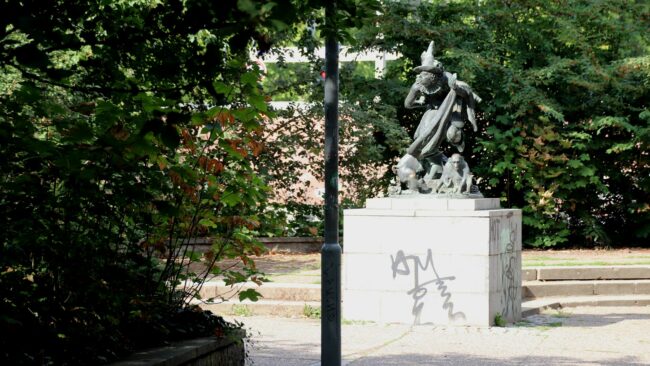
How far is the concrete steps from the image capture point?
14.1 metres

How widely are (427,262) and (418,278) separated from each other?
0.69 ft

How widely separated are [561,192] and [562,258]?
2.70m

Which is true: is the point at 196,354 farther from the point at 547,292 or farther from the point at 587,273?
the point at 587,273

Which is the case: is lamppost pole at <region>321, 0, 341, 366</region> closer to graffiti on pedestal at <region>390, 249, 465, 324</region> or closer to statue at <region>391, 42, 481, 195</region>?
graffiti on pedestal at <region>390, 249, 465, 324</region>

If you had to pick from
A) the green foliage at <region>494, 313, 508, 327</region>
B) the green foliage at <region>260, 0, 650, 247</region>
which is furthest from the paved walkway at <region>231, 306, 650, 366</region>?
the green foliage at <region>260, 0, 650, 247</region>

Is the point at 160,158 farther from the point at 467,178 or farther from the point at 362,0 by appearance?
Result: the point at 467,178

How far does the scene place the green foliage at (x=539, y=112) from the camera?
21938 millimetres

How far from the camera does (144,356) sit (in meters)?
6.00

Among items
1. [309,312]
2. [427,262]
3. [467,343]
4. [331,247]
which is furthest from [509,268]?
[331,247]

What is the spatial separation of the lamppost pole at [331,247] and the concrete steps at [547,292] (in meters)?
6.12

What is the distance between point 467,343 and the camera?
11344 millimetres

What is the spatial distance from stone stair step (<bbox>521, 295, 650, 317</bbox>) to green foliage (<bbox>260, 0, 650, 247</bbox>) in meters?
6.14

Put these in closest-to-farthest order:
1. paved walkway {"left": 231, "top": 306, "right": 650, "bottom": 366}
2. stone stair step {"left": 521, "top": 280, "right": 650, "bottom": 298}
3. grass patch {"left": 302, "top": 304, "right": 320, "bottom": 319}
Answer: paved walkway {"left": 231, "top": 306, "right": 650, "bottom": 366} → grass patch {"left": 302, "top": 304, "right": 320, "bottom": 319} → stone stair step {"left": 521, "top": 280, "right": 650, "bottom": 298}

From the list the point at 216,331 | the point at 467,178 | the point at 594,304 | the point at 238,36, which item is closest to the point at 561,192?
the point at 594,304
